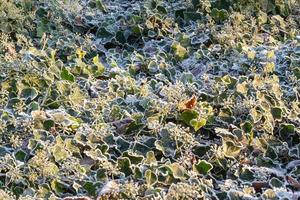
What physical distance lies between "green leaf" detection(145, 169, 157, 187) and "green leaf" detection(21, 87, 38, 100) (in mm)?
926

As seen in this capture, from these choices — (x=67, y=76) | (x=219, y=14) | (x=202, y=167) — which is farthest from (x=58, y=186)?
(x=219, y=14)

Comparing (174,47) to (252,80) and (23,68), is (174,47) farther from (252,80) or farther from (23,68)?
(23,68)

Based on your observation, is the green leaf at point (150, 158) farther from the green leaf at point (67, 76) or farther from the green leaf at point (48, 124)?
the green leaf at point (67, 76)

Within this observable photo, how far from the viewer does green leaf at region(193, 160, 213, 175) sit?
100 inches

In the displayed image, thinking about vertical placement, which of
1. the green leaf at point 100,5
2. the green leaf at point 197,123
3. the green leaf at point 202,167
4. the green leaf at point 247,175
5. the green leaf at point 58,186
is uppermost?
the green leaf at point 100,5

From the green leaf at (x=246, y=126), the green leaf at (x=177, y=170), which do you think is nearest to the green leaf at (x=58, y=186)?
the green leaf at (x=177, y=170)

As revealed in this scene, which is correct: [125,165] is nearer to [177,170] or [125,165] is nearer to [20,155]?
[177,170]

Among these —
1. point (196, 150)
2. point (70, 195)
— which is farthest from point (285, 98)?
point (70, 195)

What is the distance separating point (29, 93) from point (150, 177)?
99 cm

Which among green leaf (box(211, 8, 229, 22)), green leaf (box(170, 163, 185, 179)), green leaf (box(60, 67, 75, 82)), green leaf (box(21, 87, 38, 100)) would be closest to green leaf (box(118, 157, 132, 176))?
green leaf (box(170, 163, 185, 179))

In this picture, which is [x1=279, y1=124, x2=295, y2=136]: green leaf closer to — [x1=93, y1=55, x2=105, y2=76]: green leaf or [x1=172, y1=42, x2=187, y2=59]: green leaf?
[x1=172, y1=42, x2=187, y2=59]: green leaf

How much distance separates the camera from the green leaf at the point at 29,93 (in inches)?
121

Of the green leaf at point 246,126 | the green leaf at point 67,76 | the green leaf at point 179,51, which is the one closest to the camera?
the green leaf at point 246,126

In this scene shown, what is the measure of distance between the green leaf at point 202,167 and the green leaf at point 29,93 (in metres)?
1.03
